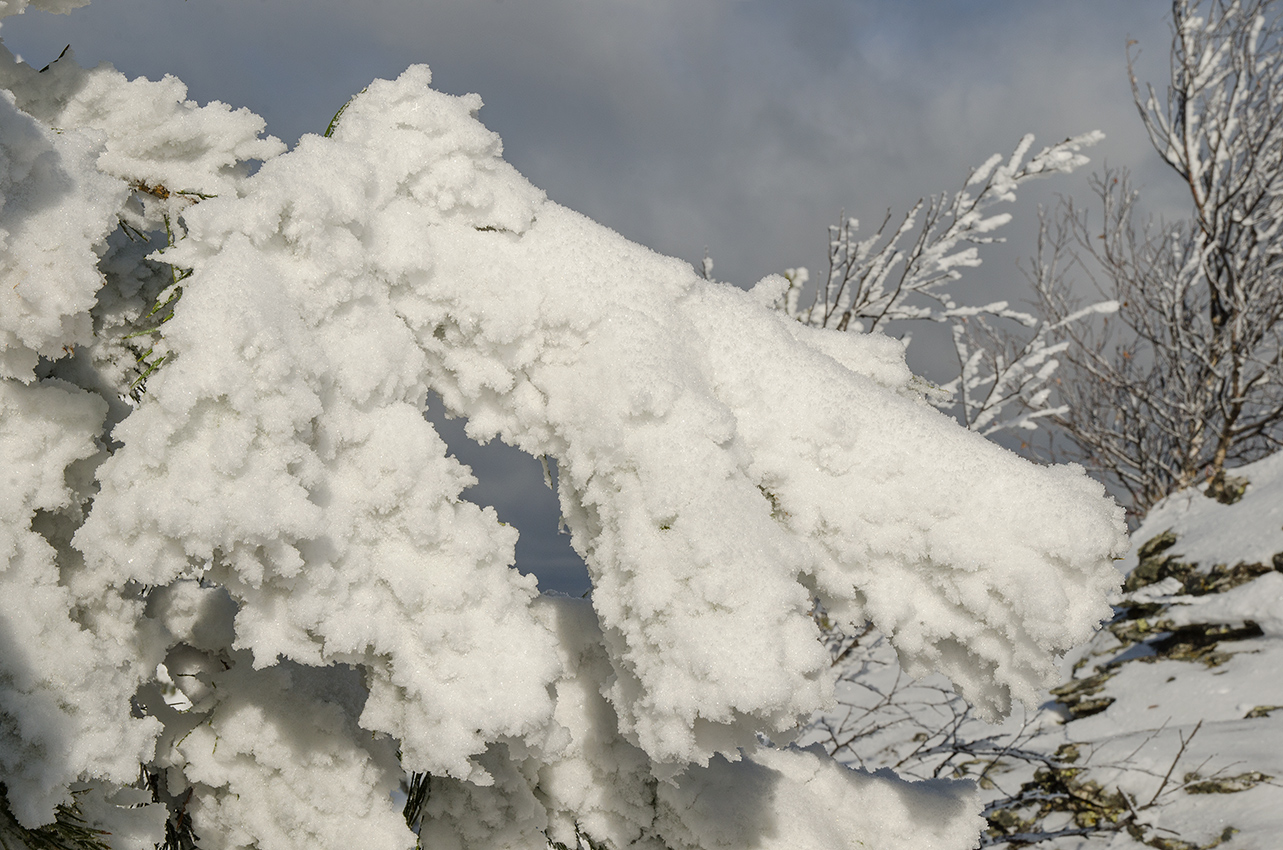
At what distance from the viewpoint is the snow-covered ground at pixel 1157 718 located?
321 centimetres

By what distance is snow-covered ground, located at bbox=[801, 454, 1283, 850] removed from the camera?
126 inches

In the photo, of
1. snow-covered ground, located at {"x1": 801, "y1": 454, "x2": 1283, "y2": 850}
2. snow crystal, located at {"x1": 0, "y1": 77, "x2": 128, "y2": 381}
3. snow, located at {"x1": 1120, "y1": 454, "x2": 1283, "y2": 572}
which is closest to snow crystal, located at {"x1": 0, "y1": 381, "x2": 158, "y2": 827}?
snow crystal, located at {"x1": 0, "y1": 77, "x2": 128, "y2": 381}

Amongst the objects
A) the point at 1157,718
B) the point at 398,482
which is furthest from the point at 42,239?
the point at 1157,718

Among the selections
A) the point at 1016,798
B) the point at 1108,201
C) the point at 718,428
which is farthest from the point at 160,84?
the point at 1108,201

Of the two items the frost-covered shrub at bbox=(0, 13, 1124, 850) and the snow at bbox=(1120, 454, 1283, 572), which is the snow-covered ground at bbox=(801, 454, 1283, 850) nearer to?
the snow at bbox=(1120, 454, 1283, 572)

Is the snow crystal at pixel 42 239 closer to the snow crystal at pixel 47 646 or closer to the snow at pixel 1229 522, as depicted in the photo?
the snow crystal at pixel 47 646

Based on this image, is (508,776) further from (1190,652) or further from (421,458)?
(1190,652)

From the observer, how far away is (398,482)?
135cm

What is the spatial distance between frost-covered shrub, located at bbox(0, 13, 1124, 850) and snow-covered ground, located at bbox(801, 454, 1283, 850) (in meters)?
0.82

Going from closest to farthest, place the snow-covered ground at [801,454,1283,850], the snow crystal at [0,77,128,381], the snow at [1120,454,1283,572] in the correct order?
1. the snow crystal at [0,77,128,381]
2. the snow-covered ground at [801,454,1283,850]
3. the snow at [1120,454,1283,572]

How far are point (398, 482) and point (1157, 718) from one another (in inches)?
191

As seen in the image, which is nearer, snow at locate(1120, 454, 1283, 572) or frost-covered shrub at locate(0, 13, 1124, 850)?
frost-covered shrub at locate(0, 13, 1124, 850)

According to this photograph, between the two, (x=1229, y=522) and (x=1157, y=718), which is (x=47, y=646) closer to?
(x=1157, y=718)

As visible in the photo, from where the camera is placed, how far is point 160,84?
155cm
